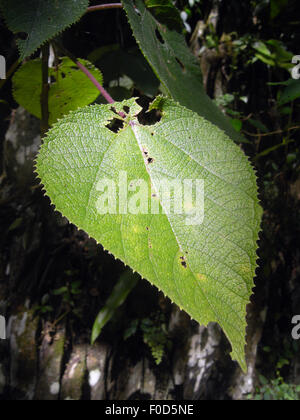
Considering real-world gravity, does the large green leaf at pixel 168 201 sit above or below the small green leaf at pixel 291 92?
below

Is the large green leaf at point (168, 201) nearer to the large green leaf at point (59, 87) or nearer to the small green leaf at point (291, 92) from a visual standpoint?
the large green leaf at point (59, 87)

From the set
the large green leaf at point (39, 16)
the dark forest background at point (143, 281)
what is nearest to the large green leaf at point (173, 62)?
the large green leaf at point (39, 16)

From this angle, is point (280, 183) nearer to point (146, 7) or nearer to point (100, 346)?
point (146, 7)

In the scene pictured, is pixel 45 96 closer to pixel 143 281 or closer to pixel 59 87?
pixel 59 87

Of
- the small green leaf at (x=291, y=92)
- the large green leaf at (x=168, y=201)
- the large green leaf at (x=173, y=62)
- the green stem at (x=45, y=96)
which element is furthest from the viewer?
the small green leaf at (x=291, y=92)

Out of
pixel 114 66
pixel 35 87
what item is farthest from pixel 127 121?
pixel 114 66

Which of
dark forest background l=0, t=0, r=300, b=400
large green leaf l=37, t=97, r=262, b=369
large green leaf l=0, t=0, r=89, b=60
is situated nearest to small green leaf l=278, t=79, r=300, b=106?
dark forest background l=0, t=0, r=300, b=400
